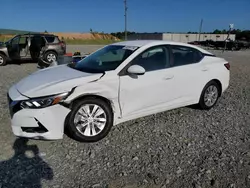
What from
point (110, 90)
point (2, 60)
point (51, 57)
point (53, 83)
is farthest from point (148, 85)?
point (2, 60)

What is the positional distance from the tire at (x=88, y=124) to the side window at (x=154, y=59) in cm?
92

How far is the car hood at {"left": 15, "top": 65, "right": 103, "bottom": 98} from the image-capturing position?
3.48 m

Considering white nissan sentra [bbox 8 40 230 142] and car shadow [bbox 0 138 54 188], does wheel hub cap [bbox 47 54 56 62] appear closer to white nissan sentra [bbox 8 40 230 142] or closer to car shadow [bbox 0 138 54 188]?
white nissan sentra [bbox 8 40 230 142]

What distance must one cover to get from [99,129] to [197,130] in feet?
5.52

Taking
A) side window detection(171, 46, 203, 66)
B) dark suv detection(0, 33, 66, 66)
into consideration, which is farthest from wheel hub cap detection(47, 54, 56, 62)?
side window detection(171, 46, 203, 66)

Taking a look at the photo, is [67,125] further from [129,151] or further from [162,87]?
[162,87]

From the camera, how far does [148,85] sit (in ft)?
13.6

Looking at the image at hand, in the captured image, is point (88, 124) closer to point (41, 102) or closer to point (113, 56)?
point (41, 102)

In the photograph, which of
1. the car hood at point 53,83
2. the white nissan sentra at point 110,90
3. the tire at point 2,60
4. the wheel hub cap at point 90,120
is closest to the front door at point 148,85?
the white nissan sentra at point 110,90

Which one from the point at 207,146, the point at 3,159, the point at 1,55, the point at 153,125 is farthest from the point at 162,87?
the point at 1,55

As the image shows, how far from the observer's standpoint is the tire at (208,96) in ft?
16.6

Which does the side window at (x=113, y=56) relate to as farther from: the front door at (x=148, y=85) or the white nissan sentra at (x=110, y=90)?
the front door at (x=148, y=85)

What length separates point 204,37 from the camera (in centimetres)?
6606

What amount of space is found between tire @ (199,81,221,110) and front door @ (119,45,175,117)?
2.89 ft
